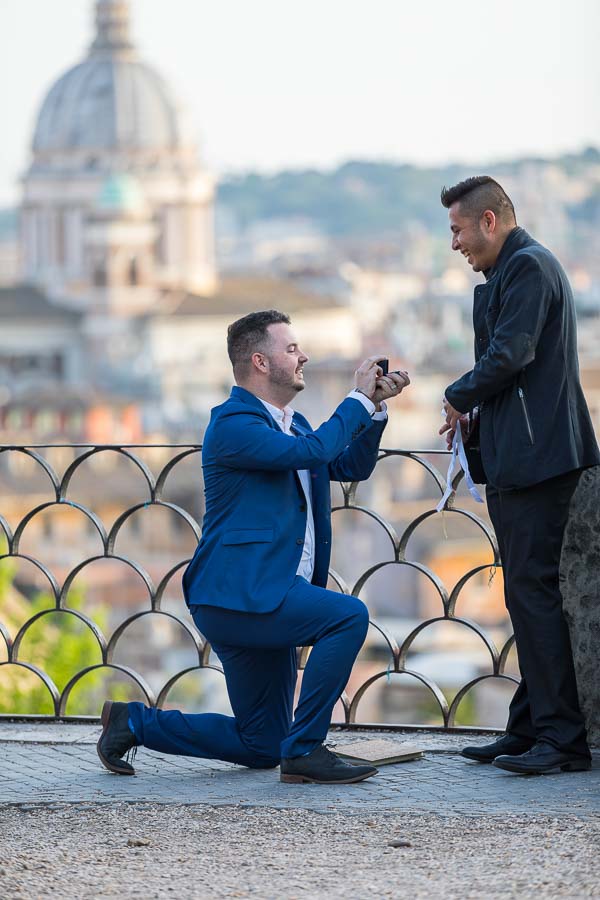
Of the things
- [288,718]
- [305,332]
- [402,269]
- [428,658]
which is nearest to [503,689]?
[428,658]

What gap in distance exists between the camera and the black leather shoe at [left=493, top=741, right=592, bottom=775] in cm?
309

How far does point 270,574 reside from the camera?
3.06 metres

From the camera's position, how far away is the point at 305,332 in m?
78.6

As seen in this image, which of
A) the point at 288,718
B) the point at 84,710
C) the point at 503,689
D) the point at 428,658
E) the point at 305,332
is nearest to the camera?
the point at 288,718

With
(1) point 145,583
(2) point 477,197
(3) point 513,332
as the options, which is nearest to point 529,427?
(3) point 513,332

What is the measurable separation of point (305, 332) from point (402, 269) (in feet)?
157

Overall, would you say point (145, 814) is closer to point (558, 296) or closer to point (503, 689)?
point (558, 296)

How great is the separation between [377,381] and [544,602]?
490 mm

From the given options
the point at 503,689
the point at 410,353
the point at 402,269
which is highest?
the point at 402,269

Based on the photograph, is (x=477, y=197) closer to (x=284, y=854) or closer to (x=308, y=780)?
(x=308, y=780)

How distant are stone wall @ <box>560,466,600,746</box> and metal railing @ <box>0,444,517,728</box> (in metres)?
0.28

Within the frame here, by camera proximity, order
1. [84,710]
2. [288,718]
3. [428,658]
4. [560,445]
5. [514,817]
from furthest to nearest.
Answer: [428,658], [84,710], [288,718], [560,445], [514,817]

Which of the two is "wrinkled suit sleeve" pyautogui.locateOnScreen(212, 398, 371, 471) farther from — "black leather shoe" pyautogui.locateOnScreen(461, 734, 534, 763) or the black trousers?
"black leather shoe" pyautogui.locateOnScreen(461, 734, 534, 763)

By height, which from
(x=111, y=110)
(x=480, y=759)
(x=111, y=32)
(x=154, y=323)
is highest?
(x=111, y=32)
